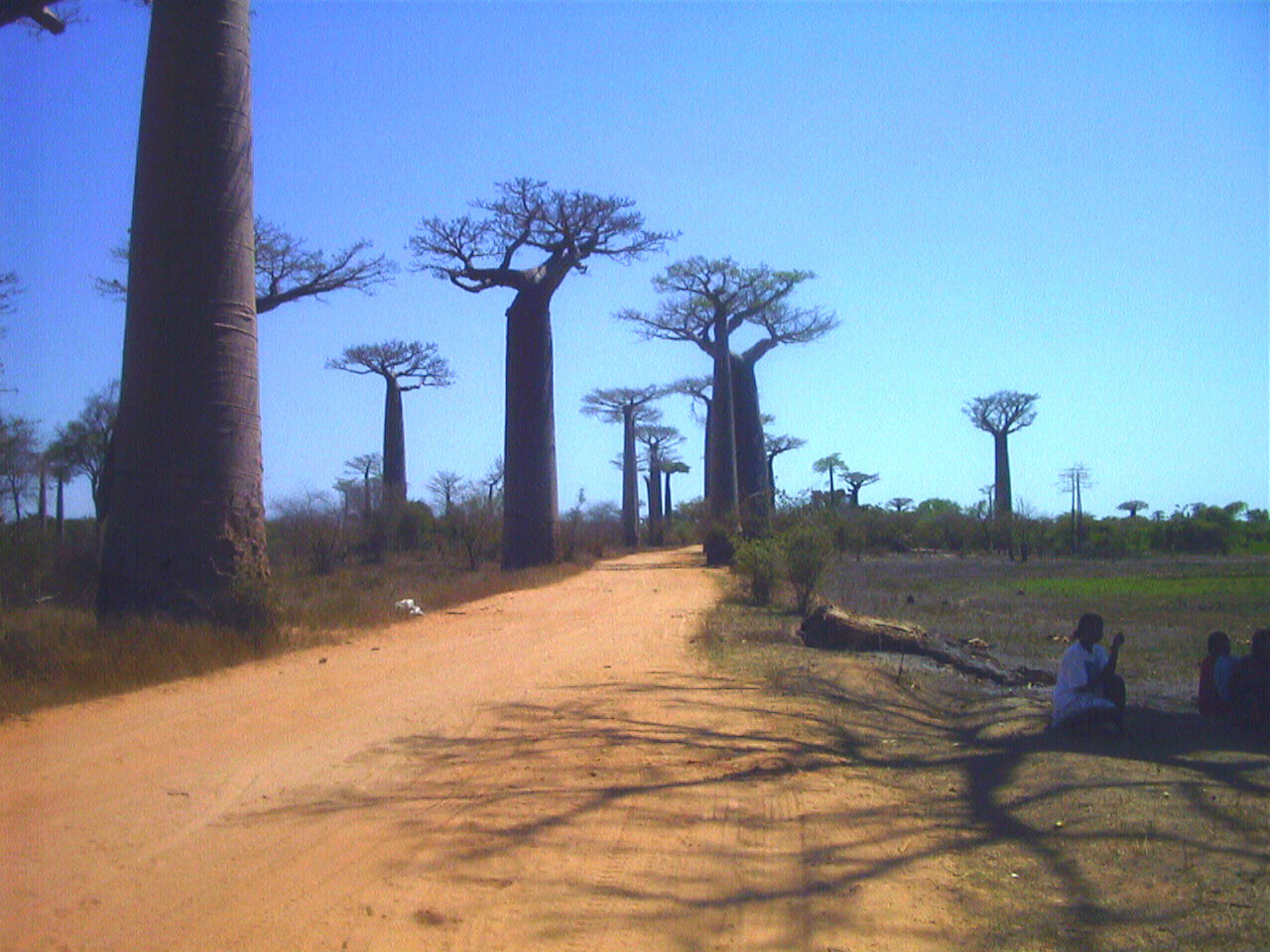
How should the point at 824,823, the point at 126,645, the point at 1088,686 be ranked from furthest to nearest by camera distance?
the point at 126,645
the point at 1088,686
the point at 824,823

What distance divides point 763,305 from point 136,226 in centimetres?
2025

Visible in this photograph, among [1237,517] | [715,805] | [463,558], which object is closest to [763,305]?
[463,558]

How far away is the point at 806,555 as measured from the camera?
505 inches

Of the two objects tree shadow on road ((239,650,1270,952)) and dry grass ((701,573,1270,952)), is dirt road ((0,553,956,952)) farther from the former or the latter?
dry grass ((701,573,1270,952))

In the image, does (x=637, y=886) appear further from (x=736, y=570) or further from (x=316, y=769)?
(x=736, y=570)

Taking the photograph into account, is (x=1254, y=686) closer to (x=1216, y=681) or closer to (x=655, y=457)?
(x=1216, y=681)

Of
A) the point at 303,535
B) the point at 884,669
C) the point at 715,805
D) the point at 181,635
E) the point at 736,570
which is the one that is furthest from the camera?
the point at 303,535

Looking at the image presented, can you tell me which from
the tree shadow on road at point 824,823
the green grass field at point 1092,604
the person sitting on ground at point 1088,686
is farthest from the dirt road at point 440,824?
the green grass field at point 1092,604

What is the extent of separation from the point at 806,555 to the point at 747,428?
51.9ft

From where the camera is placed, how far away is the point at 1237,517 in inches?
1366

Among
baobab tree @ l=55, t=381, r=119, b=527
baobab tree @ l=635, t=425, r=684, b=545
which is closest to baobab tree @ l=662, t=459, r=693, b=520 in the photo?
baobab tree @ l=635, t=425, r=684, b=545

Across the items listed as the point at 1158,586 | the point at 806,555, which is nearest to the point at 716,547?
the point at 1158,586

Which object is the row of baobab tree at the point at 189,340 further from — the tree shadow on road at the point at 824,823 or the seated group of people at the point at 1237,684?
the seated group of people at the point at 1237,684

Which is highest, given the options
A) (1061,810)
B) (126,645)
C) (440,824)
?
(126,645)
